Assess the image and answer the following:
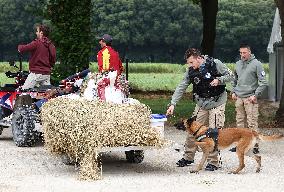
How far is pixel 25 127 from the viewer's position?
1546 centimetres

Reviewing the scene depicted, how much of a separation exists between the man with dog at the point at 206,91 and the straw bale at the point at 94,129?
25.3 inches

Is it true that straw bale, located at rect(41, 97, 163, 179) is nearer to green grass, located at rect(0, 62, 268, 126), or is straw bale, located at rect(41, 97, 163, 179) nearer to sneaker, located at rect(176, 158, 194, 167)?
sneaker, located at rect(176, 158, 194, 167)

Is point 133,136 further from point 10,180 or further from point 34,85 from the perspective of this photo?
point 34,85

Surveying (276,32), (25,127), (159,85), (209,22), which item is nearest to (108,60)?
(25,127)

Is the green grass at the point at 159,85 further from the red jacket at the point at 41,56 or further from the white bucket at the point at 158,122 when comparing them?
the white bucket at the point at 158,122

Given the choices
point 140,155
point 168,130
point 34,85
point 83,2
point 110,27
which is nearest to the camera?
point 140,155

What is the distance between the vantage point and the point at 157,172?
1220 cm

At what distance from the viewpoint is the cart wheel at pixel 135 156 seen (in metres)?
13.2

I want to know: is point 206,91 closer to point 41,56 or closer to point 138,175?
point 138,175

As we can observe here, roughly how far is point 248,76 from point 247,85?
0.15 meters

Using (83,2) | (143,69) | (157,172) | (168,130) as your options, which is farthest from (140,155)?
(143,69)

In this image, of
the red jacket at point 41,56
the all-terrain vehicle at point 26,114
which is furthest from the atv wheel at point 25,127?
the red jacket at point 41,56

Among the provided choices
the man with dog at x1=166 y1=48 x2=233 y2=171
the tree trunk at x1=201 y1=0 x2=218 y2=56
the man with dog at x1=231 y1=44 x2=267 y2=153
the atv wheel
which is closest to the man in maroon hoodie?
the atv wheel

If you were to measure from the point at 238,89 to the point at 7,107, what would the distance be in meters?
4.86
